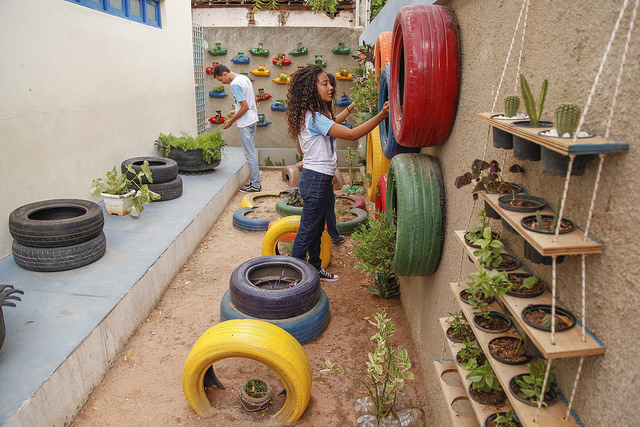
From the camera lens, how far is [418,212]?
2.79m

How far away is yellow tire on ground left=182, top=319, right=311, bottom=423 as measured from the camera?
276 centimetres

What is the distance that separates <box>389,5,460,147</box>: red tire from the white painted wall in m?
3.79

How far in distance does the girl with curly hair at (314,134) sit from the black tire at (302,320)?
796mm

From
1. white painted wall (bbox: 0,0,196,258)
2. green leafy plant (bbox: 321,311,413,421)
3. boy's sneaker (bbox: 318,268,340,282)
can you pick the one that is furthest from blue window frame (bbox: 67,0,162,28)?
green leafy plant (bbox: 321,311,413,421)

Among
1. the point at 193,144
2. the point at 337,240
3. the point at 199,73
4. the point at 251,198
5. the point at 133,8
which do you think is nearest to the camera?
the point at 337,240

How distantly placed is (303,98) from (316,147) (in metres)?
0.45

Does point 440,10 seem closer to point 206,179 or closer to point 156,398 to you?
point 156,398

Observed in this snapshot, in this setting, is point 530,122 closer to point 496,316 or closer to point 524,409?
point 496,316

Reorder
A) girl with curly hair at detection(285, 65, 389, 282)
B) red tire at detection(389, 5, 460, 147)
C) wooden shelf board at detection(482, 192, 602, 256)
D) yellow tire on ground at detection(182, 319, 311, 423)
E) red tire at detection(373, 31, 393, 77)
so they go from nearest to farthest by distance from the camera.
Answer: wooden shelf board at detection(482, 192, 602, 256) → red tire at detection(389, 5, 460, 147) → yellow tire on ground at detection(182, 319, 311, 423) → girl with curly hair at detection(285, 65, 389, 282) → red tire at detection(373, 31, 393, 77)

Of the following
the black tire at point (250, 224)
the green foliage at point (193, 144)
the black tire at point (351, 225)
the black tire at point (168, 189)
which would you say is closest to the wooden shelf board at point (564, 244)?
the black tire at point (351, 225)

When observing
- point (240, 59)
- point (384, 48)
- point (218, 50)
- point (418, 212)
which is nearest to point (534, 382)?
point (418, 212)

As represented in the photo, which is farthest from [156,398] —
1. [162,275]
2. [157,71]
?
[157,71]

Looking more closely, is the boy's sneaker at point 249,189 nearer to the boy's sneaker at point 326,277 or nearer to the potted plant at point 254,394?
the boy's sneaker at point 326,277

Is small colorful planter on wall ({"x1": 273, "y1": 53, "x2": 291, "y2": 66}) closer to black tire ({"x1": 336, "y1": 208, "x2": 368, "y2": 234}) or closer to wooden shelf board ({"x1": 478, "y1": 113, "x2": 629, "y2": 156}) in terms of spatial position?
black tire ({"x1": 336, "y1": 208, "x2": 368, "y2": 234})
